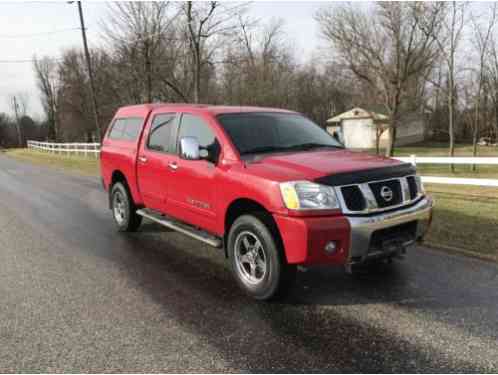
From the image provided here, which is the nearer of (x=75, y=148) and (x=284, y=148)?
(x=284, y=148)

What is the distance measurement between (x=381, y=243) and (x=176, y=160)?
2652 mm

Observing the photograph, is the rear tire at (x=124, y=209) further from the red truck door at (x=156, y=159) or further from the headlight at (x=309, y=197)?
the headlight at (x=309, y=197)

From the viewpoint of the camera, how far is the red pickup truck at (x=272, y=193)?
360cm

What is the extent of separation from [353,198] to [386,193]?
0.42m

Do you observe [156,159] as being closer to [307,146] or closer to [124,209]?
[124,209]

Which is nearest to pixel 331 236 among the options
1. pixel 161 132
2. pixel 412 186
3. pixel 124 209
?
pixel 412 186

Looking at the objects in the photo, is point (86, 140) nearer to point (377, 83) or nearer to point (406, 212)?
point (377, 83)

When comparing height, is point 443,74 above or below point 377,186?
above

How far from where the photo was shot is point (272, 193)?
12.3 feet

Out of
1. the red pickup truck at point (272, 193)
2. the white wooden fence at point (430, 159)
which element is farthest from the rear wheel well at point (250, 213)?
the white wooden fence at point (430, 159)

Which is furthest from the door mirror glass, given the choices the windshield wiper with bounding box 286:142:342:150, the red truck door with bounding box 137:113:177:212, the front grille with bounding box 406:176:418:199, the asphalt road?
the front grille with bounding box 406:176:418:199

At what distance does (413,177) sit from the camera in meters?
4.29

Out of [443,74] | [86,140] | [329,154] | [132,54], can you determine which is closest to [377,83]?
[443,74]

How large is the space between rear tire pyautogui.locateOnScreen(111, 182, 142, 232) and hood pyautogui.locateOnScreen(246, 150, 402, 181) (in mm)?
3094
